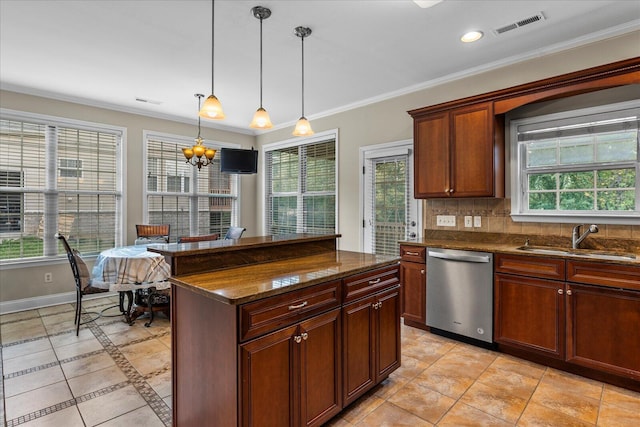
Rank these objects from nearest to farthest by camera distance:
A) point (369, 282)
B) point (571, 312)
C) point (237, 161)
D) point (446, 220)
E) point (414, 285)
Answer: point (369, 282)
point (571, 312)
point (414, 285)
point (446, 220)
point (237, 161)

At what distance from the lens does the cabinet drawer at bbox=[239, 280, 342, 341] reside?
148cm

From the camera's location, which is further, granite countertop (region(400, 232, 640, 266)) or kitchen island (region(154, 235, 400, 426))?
granite countertop (region(400, 232, 640, 266))

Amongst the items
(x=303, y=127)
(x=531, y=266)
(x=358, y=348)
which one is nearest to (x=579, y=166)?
(x=531, y=266)

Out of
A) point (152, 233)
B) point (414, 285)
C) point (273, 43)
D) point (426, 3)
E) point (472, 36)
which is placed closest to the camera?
point (426, 3)

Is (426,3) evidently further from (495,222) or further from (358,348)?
(358,348)

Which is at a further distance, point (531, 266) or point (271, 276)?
point (531, 266)

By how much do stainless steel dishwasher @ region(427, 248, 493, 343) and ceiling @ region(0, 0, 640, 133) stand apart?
6.50 feet

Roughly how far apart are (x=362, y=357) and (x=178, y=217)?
14.6 feet

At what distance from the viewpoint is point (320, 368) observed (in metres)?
1.83

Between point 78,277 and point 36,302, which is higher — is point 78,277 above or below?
above

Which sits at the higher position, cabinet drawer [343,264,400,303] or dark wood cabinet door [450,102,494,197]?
dark wood cabinet door [450,102,494,197]

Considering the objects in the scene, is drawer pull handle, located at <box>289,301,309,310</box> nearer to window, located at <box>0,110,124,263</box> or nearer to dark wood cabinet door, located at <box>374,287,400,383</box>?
dark wood cabinet door, located at <box>374,287,400,383</box>

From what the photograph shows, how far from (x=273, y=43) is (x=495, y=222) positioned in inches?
112

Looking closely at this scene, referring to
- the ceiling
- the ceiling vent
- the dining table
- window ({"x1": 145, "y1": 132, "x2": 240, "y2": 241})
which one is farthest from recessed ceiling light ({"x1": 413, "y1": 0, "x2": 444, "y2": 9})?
window ({"x1": 145, "y1": 132, "x2": 240, "y2": 241})
